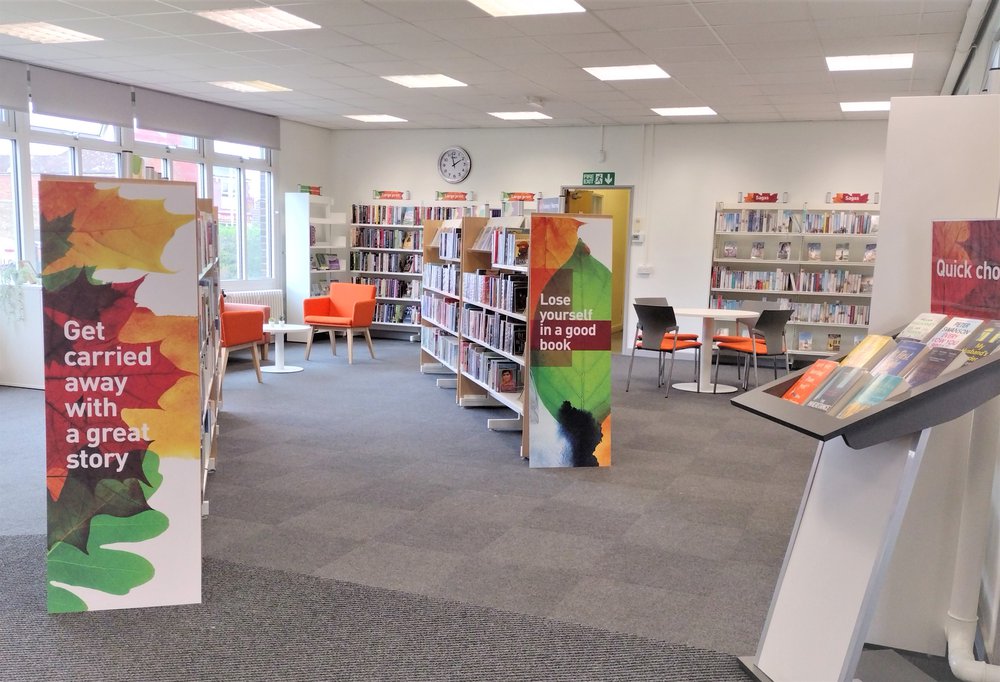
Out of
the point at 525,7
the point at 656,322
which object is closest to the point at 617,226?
the point at 656,322

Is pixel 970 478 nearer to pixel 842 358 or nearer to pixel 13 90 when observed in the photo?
pixel 842 358

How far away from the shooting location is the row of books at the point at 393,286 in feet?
40.7

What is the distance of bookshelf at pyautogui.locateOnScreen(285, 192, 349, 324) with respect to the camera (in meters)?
11.5

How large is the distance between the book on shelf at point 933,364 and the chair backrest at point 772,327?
5.89 meters

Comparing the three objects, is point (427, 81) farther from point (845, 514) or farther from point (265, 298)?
point (845, 514)

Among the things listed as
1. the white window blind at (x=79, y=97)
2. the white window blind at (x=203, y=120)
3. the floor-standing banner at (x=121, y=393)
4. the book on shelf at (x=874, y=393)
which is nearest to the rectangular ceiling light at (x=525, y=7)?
the floor-standing banner at (x=121, y=393)

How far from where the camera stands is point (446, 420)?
6.96 metres

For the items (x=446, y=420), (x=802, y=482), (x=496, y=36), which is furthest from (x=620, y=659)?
(x=496, y=36)

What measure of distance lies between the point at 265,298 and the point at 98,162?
2.89 m

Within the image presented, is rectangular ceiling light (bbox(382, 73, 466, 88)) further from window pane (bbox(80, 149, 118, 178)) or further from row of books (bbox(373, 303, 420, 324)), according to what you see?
row of books (bbox(373, 303, 420, 324))

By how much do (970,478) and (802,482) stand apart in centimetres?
244

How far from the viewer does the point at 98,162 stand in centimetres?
931

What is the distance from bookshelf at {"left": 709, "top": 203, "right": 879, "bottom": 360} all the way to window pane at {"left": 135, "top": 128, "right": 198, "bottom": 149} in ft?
22.5

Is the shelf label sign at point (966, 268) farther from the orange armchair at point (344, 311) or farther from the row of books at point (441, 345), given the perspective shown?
the orange armchair at point (344, 311)
